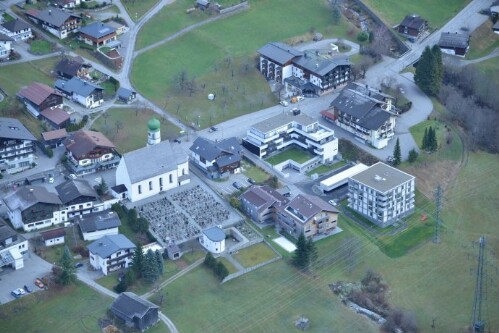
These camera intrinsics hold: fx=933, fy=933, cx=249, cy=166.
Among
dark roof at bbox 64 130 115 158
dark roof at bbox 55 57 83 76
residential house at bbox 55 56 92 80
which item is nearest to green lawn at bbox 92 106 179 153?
dark roof at bbox 64 130 115 158

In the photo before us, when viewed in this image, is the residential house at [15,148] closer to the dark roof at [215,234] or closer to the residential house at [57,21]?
the dark roof at [215,234]

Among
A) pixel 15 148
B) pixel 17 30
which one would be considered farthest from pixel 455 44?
pixel 15 148

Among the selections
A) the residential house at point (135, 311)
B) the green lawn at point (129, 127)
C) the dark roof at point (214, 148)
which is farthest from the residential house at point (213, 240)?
the green lawn at point (129, 127)

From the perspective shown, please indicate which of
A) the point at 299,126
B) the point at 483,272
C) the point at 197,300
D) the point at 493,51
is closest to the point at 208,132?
the point at 299,126

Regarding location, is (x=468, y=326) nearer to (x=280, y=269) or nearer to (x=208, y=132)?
(x=280, y=269)

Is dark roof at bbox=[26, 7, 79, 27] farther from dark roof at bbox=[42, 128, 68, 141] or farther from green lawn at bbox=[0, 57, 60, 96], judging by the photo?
dark roof at bbox=[42, 128, 68, 141]

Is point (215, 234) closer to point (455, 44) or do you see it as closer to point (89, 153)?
point (89, 153)
